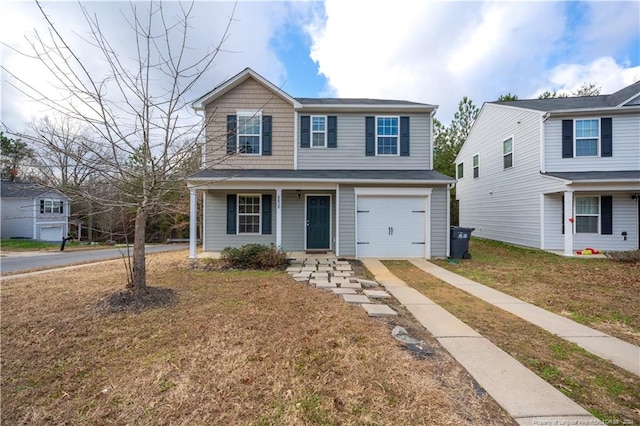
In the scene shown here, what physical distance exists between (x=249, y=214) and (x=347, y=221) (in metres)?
3.85

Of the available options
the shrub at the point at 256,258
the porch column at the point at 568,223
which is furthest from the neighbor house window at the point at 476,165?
the shrub at the point at 256,258

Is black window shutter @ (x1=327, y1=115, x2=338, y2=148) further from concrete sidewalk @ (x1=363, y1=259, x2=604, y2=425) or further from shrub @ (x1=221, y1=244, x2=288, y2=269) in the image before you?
concrete sidewalk @ (x1=363, y1=259, x2=604, y2=425)

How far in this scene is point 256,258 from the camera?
8023 millimetres

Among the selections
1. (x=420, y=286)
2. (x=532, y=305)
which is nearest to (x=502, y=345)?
(x=532, y=305)

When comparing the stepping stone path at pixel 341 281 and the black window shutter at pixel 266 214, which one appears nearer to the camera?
the stepping stone path at pixel 341 281

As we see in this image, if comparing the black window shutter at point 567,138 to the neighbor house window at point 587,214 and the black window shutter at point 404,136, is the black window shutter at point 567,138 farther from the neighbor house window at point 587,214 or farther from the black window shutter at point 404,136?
the black window shutter at point 404,136

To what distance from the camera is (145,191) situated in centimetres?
467

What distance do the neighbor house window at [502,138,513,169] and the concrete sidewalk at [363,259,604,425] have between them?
12.1 meters

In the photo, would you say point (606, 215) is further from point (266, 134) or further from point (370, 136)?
point (266, 134)

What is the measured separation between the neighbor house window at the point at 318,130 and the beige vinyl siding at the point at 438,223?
181 inches

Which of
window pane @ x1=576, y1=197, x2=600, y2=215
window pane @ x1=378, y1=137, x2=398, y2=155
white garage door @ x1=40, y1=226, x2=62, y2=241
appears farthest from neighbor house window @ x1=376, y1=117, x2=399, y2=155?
white garage door @ x1=40, y1=226, x2=62, y2=241

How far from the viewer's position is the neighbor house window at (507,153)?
13289 millimetres

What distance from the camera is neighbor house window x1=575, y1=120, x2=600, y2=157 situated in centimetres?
1109

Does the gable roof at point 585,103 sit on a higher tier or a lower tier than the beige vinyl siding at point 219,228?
higher
